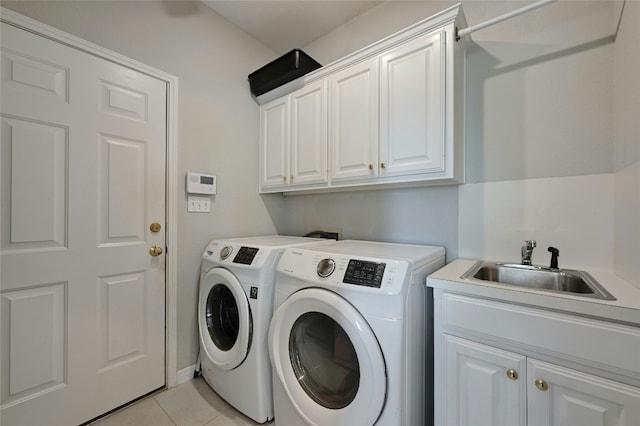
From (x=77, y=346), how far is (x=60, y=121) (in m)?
1.19

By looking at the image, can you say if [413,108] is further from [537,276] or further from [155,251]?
[155,251]

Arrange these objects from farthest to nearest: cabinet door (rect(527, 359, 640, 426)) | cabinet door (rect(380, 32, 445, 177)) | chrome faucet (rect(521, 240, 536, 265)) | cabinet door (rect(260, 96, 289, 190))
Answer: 1. cabinet door (rect(260, 96, 289, 190))
2. cabinet door (rect(380, 32, 445, 177))
3. chrome faucet (rect(521, 240, 536, 265))
4. cabinet door (rect(527, 359, 640, 426))

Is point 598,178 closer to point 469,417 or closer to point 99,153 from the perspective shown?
point 469,417

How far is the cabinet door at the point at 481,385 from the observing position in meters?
0.90

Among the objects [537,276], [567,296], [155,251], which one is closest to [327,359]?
[567,296]

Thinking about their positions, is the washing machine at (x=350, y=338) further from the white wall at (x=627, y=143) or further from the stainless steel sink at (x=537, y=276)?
the white wall at (x=627, y=143)

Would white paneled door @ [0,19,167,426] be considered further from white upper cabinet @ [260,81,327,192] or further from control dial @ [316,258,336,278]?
control dial @ [316,258,336,278]

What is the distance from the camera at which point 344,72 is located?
5.64ft

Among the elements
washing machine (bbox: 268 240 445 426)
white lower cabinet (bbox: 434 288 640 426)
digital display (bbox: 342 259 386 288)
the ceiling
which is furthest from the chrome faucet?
the ceiling

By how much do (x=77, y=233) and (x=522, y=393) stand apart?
6.99 feet

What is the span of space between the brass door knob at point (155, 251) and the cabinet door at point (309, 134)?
102 centimetres

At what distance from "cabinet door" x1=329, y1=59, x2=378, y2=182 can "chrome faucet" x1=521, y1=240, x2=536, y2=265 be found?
85cm

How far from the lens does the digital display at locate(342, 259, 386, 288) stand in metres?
1.03

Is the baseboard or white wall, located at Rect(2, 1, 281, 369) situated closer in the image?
white wall, located at Rect(2, 1, 281, 369)
